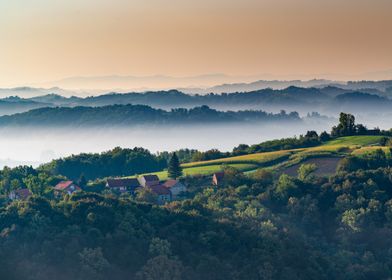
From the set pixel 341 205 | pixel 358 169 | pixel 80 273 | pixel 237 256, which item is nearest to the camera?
pixel 80 273

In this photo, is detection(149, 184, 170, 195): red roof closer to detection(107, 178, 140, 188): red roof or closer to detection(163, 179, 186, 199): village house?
detection(163, 179, 186, 199): village house

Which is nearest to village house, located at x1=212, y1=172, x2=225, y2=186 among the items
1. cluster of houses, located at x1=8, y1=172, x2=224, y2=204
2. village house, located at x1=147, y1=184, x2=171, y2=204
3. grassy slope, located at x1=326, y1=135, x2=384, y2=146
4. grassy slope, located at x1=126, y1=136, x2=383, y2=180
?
cluster of houses, located at x1=8, y1=172, x2=224, y2=204

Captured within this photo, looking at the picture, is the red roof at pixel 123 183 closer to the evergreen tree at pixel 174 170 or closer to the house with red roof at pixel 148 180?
the house with red roof at pixel 148 180

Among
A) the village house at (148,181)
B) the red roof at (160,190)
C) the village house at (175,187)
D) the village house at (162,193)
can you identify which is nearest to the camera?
the village house at (162,193)

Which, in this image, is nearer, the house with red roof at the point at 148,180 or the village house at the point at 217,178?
the village house at the point at 217,178

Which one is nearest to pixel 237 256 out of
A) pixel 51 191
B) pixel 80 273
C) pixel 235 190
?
pixel 80 273

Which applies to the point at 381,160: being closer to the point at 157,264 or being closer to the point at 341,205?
the point at 341,205

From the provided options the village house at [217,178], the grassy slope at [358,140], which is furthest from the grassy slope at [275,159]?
the village house at [217,178]
